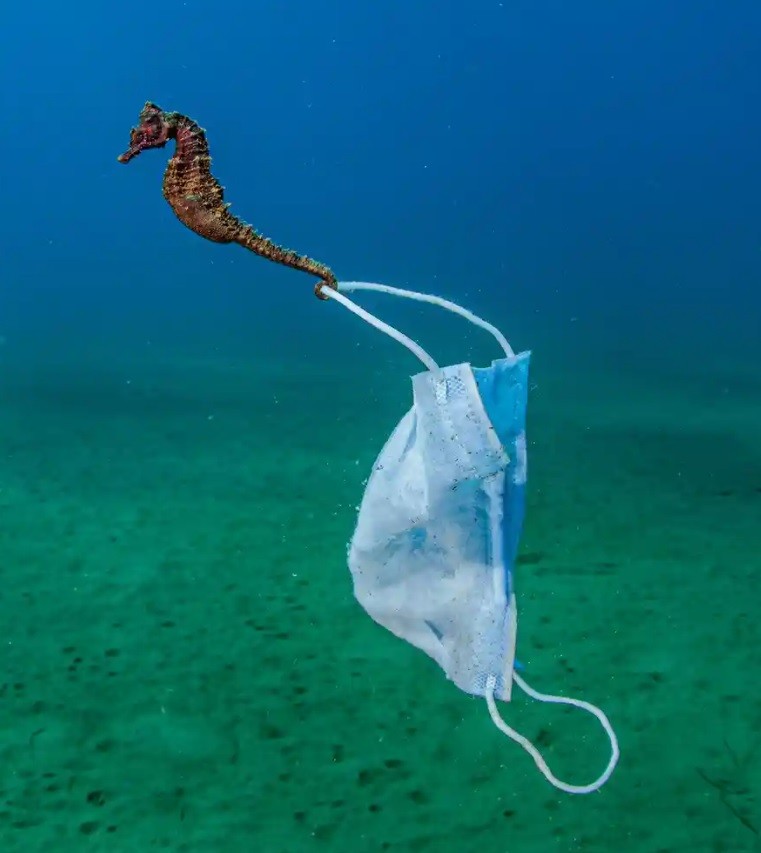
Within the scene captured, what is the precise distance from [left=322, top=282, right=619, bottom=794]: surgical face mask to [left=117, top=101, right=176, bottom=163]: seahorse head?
42 cm

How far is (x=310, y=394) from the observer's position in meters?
10.5

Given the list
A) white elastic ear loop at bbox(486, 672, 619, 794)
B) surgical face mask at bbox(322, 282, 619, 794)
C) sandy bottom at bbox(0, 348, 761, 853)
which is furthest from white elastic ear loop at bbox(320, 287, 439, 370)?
sandy bottom at bbox(0, 348, 761, 853)

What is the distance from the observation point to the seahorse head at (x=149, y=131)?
5.51 feet

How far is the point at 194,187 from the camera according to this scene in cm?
167

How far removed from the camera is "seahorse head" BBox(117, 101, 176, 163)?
168cm

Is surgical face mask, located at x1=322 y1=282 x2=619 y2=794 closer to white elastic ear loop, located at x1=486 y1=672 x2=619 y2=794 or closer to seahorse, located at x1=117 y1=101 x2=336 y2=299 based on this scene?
white elastic ear loop, located at x1=486 y1=672 x2=619 y2=794

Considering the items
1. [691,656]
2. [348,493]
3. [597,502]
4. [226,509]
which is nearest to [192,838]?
[691,656]

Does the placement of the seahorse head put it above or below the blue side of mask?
above

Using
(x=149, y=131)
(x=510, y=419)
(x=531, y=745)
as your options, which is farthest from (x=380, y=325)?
(x=531, y=745)

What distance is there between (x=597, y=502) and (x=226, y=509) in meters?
2.40

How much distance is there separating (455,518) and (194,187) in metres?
0.81

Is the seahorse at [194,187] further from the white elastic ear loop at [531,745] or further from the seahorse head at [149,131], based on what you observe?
the white elastic ear loop at [531,745]

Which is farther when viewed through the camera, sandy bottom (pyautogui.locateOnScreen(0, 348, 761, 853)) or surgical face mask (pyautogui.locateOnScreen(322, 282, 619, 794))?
sandy bottom (pyautogui.locateOnScreen(0, 348, 761, 853))

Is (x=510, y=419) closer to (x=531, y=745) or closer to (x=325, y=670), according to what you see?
(x=531, y=745)
